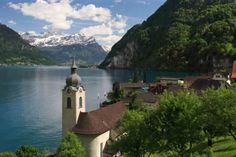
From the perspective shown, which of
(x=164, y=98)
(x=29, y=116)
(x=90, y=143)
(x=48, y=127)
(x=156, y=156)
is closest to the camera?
(x=164, y=98)

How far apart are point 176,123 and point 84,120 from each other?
21.1 m

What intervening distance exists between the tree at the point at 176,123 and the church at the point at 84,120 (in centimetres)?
1724

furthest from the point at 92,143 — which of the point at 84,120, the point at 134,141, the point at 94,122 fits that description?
the point at 134,141

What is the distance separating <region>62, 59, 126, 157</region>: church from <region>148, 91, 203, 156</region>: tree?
17.2 m

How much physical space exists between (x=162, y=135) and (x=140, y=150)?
5.55 metres

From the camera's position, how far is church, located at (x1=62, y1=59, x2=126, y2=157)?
58969mm

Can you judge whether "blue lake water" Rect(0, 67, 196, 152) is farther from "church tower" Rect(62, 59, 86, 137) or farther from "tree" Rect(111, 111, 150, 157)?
"tree" Rect(111, 111, 150, 157)

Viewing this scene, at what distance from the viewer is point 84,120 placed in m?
59.5

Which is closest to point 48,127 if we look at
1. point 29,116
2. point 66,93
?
point 29,116

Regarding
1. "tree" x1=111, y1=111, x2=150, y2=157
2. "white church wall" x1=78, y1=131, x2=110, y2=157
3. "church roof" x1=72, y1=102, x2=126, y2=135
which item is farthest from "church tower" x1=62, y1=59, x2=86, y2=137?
"tree" x1=111, y1=111, x2=150, y2=157

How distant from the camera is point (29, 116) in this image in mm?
117000

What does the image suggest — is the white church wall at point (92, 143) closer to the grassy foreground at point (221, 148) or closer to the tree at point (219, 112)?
the grassy foreground at point (221, 148)

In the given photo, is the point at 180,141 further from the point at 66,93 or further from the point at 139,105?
the point at 139,105

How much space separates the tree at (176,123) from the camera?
4150cm
